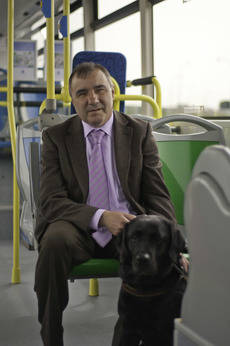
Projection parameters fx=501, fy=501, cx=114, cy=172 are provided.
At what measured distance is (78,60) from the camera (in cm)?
258

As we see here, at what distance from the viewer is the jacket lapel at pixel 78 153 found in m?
2.01

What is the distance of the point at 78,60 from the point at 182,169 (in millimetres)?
780

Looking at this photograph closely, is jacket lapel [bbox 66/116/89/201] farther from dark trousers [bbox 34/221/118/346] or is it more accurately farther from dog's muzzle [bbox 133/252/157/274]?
dog's muzzle [bbox 133/252/157/274]

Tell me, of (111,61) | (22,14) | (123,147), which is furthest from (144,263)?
(22,14)

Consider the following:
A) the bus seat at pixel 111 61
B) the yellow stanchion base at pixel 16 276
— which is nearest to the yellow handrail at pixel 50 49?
the bus seat at pixel 111 61

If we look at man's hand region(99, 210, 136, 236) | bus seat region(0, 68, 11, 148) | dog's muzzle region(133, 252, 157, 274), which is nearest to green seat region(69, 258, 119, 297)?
man's hand region(99, 210, 136, 236)

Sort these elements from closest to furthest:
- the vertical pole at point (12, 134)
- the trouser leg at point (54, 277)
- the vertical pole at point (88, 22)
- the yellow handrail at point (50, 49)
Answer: the trouser leg at point (54, 277) < the yellow handrail at point (50, 49) < the vertical pole at point (12, 134) < the vertical pole at point (88, 22)

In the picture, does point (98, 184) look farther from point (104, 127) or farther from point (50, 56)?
point (50, 56)

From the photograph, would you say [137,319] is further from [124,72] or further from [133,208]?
[124,72]

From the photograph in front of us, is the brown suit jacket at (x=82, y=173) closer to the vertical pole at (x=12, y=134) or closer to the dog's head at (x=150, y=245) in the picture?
the dog's head at (x=150, y=245)

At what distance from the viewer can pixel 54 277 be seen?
181cm

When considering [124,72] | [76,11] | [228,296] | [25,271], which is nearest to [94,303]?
[25,271]

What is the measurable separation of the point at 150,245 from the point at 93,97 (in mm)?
748

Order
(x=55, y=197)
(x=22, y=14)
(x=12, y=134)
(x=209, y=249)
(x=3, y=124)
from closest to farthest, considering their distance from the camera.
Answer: (x=209, y=249) < (x=55, y=197) < (x=12, y=134) < (x=3, y=124) < (x=22, y=14)
